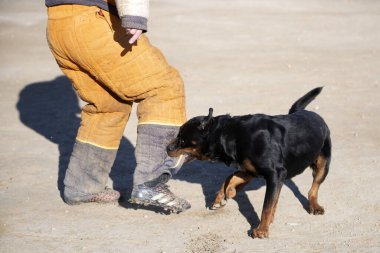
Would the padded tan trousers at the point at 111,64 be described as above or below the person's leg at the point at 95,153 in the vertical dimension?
above

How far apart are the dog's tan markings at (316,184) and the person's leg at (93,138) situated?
1566 millimetres

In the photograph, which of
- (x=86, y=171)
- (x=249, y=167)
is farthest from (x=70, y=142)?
(x=249, y=167)

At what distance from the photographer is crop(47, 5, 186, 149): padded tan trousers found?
4.87 m

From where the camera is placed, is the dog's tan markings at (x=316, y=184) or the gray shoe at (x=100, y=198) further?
the gray shoe at (x=100, y=198)

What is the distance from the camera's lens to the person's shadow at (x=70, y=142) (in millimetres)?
5902

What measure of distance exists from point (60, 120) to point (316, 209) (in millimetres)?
4030

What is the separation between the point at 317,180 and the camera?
5.40 metres

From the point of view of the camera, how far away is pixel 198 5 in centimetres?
1538

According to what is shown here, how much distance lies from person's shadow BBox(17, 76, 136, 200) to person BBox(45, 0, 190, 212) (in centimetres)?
55

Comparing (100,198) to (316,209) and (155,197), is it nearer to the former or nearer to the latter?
(155,197)

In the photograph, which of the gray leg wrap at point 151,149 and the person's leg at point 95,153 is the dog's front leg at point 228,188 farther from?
the person's leg at point 95,153

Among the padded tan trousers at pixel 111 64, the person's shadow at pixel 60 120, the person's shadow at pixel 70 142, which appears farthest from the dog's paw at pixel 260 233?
the person's shadow at pixel 60 120

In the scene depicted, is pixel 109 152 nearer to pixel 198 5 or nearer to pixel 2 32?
pixel 2 32

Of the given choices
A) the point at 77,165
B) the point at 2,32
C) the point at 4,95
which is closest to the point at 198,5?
the point at 2,32
